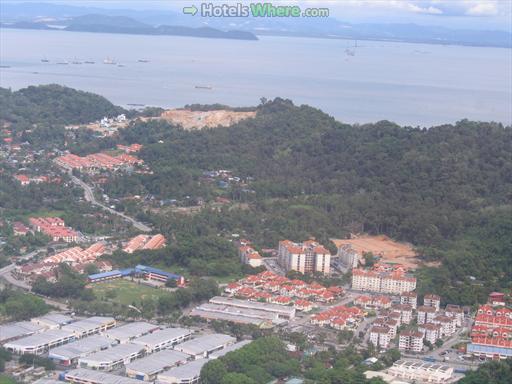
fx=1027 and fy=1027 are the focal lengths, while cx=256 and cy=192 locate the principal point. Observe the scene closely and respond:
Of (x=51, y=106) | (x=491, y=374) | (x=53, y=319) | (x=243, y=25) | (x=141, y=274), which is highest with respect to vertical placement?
(x=243, y=25)

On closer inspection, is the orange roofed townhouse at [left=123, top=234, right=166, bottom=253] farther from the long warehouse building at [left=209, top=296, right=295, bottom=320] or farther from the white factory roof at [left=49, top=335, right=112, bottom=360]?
the white factory roof at [left=49, top=335, right=112, bottom=360]

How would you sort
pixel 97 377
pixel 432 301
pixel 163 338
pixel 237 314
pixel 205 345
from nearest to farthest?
pixel 97 377
pixel 205 345
pixel 163 338
pixel 237 314
pixel 432 301

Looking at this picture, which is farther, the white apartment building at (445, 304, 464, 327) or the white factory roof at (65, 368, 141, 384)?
the white apartment building at (445, 304, 464, 327)

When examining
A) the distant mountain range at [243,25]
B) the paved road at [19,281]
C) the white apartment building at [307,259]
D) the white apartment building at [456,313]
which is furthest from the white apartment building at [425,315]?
the distant mountain range at [243,25]

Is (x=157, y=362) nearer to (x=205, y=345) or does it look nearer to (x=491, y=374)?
(x=205, y=345)

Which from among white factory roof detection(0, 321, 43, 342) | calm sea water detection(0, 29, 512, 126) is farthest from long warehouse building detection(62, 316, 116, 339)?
calm sea water detection(0, 29, 512, 126)

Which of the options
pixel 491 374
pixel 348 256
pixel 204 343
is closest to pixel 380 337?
pixel 491 374
